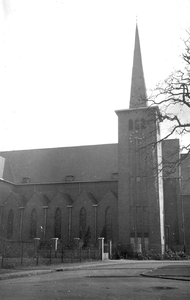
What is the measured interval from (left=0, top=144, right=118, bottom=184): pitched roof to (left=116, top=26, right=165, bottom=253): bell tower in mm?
5219

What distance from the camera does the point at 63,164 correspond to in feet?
159

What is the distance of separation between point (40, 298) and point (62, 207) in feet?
118

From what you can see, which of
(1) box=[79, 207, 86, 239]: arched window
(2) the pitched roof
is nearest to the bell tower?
(2) the pitched roof

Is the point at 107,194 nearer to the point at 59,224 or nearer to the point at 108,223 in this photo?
the point at 108,223

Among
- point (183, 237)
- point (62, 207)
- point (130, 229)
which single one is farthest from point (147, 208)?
point (62, 207)

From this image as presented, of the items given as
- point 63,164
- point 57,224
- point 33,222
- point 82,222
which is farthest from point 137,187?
point 33,222

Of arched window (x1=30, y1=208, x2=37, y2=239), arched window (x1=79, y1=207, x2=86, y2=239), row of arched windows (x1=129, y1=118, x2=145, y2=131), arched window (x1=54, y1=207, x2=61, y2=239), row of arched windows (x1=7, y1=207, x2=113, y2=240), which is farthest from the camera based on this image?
arched window (x1=30, y1=208, x2=37, y2=239)

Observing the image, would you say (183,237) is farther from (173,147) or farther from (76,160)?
(76,160)

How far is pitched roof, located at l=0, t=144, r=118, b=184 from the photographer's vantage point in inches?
1818

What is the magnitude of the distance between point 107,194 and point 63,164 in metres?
9.15

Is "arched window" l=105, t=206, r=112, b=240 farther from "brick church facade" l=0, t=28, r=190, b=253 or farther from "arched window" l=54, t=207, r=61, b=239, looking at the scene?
"arched window" l=54, t=207, r=61, b=239

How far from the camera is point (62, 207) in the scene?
1729 inches

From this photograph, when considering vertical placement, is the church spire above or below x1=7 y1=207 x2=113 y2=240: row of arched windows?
above

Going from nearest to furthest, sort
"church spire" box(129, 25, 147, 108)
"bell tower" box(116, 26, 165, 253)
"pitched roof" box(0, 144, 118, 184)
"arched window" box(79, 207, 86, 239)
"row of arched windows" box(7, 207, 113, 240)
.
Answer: "bell tower" box(116, 26, 165, 253), "church spire" box(129, 25, 147, 108), "row of arched windows" box(7, 207, 113, 240), "arched window" box(79, 207, 86, 239), "pitched roof" box(0, 144, 118, 184)
